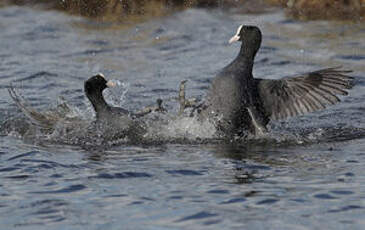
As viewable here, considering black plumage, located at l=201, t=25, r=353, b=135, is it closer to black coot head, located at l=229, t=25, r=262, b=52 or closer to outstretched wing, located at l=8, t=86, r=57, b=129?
black coot head, located at l=229, t=25, r=262, b=52

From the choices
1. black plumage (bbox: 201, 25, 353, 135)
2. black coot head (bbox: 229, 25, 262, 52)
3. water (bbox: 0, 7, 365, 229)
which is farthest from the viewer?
black coot head (bbox: 229, 25, 262, 52)

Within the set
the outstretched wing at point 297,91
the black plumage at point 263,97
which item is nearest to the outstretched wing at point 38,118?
the black plumage at point 263,97

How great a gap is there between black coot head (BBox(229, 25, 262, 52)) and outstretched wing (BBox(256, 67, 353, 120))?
1.10 feet

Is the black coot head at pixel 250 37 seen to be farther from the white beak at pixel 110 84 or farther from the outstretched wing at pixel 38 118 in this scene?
the outstretched wing at pixel 38 118

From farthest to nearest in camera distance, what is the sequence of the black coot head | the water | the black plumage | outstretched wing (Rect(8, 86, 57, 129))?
outstretched wing (Rect(8, 86, 57, 129)), the black coot head, the black plumage, the water

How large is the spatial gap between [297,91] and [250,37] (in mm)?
620

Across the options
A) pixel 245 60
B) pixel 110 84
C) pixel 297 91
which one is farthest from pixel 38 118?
pixel 297 91

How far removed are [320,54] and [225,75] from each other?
13.9 ft

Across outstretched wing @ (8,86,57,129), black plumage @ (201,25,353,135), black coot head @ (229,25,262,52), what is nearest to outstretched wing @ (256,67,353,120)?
black plumage @ (201,25,353,135)

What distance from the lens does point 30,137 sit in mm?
8039

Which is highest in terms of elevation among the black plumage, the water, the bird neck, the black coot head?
the black coot head

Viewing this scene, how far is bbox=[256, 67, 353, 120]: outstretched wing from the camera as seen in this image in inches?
309

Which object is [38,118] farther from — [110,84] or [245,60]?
[245,60]

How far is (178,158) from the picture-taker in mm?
7145
